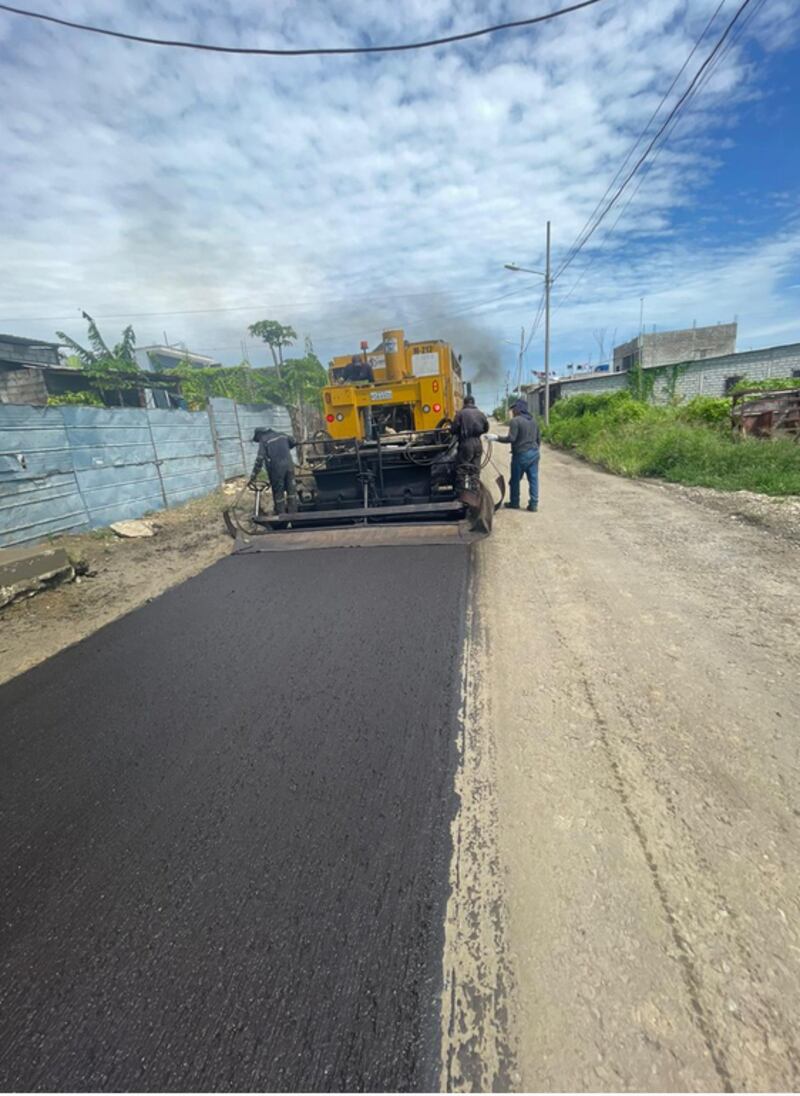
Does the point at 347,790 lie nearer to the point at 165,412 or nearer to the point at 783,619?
the point at 783,619

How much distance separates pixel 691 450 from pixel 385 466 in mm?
6800

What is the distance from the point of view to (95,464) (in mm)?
8453

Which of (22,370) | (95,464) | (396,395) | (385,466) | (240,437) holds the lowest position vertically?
(385,466)

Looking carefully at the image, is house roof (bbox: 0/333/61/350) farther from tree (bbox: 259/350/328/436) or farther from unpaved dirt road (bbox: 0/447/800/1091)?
unpaved dirt road (bbox: 0/447/800/1091)

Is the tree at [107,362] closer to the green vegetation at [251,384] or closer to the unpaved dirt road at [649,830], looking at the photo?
the green vegetation at [251,384]

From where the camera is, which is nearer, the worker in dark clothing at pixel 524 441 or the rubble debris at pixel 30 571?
the rubble debris at pixel 30 571

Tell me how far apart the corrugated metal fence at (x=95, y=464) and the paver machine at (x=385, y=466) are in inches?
139

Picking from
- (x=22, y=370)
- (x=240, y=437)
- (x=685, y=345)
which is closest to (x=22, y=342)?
(x=22, y=370)

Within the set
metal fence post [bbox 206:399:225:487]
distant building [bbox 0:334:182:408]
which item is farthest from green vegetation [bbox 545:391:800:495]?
distant building [bbox 0:334:182:408]

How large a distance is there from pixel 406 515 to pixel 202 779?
14.6ft

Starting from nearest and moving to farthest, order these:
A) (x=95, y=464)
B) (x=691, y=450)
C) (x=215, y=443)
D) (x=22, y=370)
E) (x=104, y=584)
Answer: (x=104, y=584) < (x=95, y=464) < (x=691, y=450) < (x=215, y=443) < (x=22, y=370)

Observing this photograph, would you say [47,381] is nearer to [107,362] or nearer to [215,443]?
[107,362]

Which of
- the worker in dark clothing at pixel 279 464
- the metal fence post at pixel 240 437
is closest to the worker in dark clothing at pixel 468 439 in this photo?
the worker in dark clothing at pixel 279 464

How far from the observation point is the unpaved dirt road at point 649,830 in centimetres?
127
